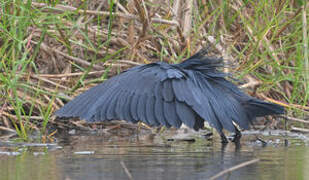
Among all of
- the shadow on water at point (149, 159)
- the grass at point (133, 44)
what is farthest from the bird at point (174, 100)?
the grass at point (133, 44)

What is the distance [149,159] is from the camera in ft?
11.3

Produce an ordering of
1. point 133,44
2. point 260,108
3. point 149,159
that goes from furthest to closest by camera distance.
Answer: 1. point 133,44
2. point 260,108
3. point 149,159

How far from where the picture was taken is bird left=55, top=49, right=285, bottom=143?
3828mm

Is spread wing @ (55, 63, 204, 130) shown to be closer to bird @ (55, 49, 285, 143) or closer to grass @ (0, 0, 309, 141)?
bird @ (55, 49, 285, 143)

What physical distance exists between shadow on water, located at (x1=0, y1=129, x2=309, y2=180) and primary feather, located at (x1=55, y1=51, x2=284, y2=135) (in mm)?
200

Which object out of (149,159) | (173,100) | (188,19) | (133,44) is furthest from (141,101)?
(188,19)

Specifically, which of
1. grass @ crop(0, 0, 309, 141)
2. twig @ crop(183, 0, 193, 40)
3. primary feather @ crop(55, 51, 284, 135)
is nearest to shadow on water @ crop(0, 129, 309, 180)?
primary feather @ crop(55, 51, 284, 135)

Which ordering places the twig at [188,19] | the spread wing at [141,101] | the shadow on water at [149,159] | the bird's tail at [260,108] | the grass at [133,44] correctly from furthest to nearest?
1. the twig at [188,19]
2. the grass at [133,44]
3. the bird's tail at [260,108]
4. the spread wing at [141,101]
5. the shadow on water at [149,159]

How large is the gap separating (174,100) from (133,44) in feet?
6.75

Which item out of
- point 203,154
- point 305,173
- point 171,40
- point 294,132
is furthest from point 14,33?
point 305,173

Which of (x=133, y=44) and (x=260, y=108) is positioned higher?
(x=133, y=44)

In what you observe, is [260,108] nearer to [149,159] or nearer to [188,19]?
[149,159]

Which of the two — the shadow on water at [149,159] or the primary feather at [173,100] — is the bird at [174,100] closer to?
the primary feather at [173,100]

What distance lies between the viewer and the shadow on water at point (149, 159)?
2926 millimetres
